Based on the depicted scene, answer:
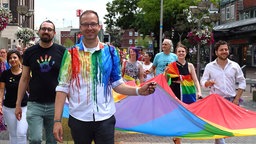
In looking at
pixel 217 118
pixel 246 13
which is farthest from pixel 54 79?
pixel 246 13

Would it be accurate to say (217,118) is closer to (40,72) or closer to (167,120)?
(167,120)

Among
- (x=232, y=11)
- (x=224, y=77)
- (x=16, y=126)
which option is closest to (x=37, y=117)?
(x=16, y=126)

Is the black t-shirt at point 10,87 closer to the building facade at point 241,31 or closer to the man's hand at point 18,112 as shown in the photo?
the man's hand at point 18,112

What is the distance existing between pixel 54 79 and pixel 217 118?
259cm

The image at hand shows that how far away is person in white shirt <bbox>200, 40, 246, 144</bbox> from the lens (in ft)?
22.0

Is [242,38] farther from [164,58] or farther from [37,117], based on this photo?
[37,117]

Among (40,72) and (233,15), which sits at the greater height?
(233,15)

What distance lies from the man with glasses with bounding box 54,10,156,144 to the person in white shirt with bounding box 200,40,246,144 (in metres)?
2.94

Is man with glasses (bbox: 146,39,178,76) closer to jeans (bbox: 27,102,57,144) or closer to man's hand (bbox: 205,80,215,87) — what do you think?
man's hand (bbox: 205,80,215,87)

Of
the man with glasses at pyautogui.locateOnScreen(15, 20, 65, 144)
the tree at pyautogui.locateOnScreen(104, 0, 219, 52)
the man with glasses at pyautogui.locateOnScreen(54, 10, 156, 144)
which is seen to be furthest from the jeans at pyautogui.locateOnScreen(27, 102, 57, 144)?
the tree at pyautogui.locateOnScreen(104, 0, 219, 52)

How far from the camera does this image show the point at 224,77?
6730mm

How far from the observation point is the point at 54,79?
17.9ft

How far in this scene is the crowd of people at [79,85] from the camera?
4.02 m

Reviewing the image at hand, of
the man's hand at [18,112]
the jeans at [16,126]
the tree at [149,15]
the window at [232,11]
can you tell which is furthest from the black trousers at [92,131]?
the window at [232,11]
